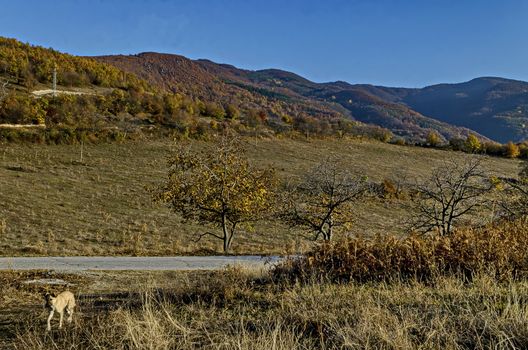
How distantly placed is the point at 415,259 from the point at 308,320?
3093mm

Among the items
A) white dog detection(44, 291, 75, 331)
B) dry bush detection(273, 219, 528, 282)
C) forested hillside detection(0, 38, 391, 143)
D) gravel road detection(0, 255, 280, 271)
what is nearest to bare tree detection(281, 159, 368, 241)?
gravel road detection(0, 255, 280, 271)

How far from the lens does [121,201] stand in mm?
36875

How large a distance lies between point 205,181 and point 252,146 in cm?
5002

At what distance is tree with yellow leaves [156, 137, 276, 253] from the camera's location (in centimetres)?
1928

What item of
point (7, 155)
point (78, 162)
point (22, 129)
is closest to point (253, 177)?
point (78, 162)

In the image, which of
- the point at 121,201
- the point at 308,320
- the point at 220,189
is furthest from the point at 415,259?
the point at 121,201

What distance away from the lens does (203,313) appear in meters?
5.81

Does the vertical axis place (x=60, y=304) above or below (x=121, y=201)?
above

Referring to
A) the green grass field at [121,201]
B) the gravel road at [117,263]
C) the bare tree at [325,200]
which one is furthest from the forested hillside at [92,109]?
the gravel road at [117,263]

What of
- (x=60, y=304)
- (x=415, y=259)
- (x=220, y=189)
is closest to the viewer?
(x=60, y=304)

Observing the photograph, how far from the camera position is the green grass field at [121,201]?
71.8 ft

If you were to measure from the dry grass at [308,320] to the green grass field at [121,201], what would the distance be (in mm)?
2758

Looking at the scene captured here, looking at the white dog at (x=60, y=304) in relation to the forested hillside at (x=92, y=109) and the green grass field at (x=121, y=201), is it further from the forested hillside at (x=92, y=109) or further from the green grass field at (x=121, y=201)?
the forested hillside at (x=92, y=109)

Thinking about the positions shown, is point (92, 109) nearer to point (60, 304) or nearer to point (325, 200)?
point (325, 200)
